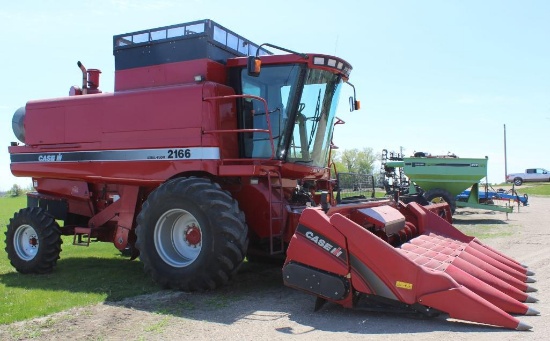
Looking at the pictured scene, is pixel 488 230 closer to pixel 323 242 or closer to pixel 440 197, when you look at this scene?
pixel 440 197

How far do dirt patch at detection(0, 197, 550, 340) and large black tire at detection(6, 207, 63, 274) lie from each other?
283cm

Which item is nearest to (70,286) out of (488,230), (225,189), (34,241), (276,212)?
(34,241)

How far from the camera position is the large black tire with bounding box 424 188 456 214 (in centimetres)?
1758

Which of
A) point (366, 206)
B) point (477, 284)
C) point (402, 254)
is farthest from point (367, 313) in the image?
point (366, 206)

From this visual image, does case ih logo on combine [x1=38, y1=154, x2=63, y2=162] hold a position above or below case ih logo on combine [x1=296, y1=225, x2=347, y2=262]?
above

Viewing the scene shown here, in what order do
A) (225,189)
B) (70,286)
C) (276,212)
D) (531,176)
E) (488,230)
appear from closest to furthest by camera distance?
(276,212)
(70,286)
(225,189)
(488,230)
(531,176)

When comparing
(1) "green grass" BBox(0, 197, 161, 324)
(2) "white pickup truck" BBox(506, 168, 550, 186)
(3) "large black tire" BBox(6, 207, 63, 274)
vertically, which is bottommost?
(1) "green grass" BBox(0, 197, 161, 324)

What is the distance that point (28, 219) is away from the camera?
8.60m

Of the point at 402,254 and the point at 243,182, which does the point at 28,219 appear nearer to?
the point at 243,182

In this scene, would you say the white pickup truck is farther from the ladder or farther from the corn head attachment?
the corn head attachment

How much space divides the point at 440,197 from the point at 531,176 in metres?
41.8

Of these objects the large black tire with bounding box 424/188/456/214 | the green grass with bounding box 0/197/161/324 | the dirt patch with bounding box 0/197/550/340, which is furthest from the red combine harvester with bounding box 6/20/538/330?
the large black tire with bounding box 424/188/456/214

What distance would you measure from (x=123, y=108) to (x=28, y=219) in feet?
8.50

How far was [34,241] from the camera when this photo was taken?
28.8ft
